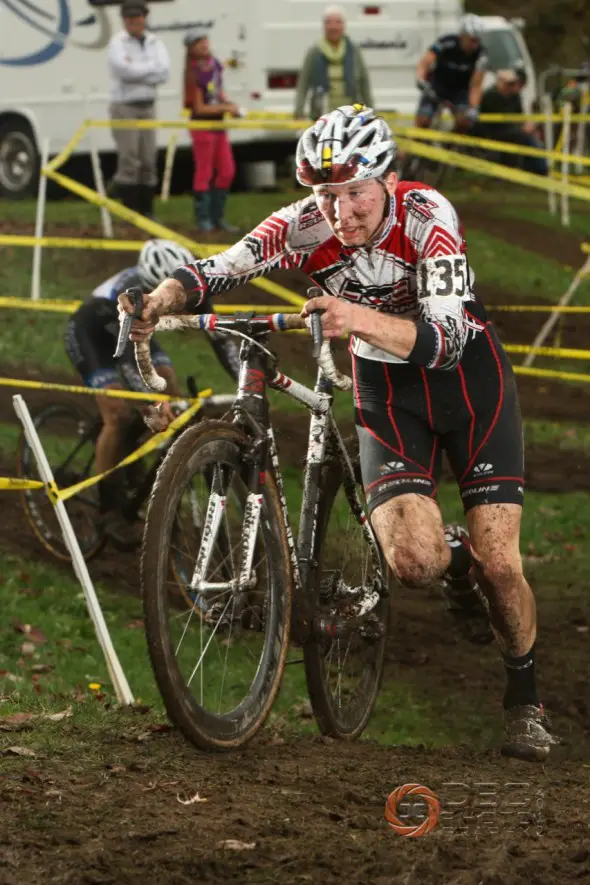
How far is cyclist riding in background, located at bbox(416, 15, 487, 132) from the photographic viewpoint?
65.1 feet

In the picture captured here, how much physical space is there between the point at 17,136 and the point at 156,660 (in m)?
16.2

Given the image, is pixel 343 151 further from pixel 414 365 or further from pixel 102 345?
pixel 102 345

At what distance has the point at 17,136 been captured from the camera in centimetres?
2025

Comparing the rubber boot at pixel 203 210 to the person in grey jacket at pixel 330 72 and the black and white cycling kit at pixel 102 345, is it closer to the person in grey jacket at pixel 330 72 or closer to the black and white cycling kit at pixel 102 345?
the person in grey jacket at pixel 330 72

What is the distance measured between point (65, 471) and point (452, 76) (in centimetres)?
1187

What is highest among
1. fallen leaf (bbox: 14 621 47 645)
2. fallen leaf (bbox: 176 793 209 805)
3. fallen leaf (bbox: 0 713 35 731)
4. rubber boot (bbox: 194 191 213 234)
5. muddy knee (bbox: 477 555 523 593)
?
rubber boot (bbox: 194 191 213 234)

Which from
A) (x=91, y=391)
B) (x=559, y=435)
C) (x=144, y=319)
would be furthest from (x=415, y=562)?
(x=559, y=435)

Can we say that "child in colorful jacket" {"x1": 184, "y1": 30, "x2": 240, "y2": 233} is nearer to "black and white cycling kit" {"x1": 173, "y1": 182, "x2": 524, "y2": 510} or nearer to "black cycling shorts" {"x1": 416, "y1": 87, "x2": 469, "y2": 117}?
"black cycling shorts" {"x1": 416, "y1": 87, "x2": 469, "y2": 117}

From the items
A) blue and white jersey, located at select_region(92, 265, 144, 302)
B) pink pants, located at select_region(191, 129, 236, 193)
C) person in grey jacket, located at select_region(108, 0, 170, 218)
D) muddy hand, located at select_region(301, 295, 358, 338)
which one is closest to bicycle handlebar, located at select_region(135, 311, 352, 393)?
muddy hand, located at select_region(301, 295, 358, 338)

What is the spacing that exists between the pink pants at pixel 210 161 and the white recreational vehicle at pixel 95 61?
2627mm

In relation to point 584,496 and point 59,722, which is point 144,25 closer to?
point 584,496

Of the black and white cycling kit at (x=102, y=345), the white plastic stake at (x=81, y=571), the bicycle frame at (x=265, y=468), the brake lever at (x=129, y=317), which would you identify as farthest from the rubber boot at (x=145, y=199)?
the brake lever at (x=129, y=317)

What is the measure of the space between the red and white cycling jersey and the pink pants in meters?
11.6

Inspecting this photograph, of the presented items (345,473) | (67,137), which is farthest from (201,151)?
(345,473)
